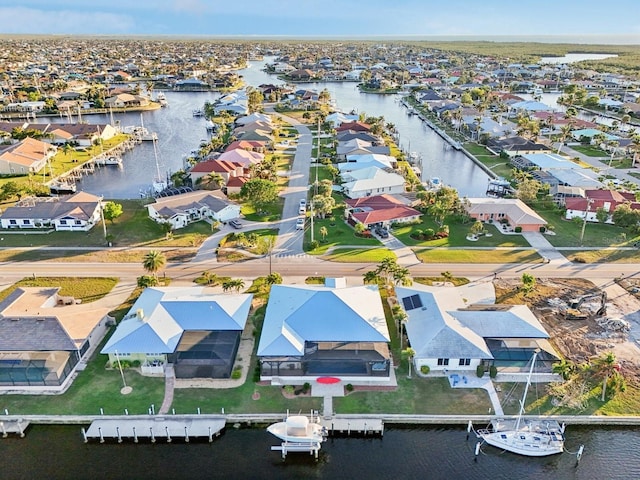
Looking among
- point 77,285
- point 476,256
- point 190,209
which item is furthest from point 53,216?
point 476,256

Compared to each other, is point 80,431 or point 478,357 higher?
point 478,357

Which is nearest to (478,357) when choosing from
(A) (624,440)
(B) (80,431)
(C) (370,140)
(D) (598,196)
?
(A) (624,440)

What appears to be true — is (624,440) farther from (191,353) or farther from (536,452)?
(191,353)

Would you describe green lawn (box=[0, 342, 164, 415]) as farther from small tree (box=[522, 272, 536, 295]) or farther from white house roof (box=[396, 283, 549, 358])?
small tree (box=[522, 272, 536, 295])

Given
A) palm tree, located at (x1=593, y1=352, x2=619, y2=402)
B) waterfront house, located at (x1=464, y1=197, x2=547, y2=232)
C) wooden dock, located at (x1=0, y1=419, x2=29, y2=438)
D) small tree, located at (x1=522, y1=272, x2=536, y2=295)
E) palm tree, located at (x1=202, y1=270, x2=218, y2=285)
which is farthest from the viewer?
waterfront house, located at (x1=464, y1=197, x2=547, y2=232)

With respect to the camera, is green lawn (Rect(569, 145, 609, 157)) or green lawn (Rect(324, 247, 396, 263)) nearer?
green lawn (Rect(324, 247, 396, 263))

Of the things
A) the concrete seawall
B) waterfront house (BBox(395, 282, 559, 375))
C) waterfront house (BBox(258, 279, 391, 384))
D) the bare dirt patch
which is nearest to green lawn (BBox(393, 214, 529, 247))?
the bare dirt patch
